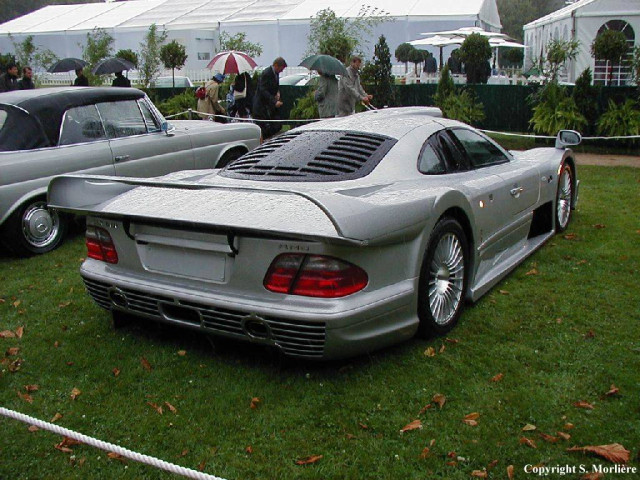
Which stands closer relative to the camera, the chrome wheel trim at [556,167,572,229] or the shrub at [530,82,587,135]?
the chrome wheel trim at [556,167,572,229]

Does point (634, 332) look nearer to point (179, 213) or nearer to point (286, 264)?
point (286, 264)

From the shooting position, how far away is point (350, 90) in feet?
35.1

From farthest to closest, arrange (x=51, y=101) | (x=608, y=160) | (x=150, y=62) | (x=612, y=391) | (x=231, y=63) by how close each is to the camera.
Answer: (x=150, y=62), (x=231, y=63), (x=608, y=160), (x=51, y=101), (x=612, y=391)

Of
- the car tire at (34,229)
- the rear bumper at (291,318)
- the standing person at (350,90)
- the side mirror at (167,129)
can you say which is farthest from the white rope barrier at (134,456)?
the standing person at (350,90)

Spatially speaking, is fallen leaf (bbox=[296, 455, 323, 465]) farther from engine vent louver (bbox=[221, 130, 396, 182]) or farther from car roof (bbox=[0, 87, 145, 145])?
car roof (bbox=[0, 87, 145, 145])

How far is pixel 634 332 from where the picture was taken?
161 inches

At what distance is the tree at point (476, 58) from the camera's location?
17.8 metres

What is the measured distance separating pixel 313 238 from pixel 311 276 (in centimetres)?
28

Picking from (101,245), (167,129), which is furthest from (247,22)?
(101,245)

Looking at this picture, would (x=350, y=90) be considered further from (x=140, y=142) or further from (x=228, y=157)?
(x=140, y=142)

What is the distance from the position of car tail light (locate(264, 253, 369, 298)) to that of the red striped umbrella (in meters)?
11.8

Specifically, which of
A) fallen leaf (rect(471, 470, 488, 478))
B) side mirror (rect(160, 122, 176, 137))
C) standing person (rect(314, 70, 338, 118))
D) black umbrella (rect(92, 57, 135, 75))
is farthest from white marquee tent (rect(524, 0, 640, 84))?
fallen leaf (rect(471, 470, 488, 478))

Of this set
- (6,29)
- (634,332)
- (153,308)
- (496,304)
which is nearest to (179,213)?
(153,308)

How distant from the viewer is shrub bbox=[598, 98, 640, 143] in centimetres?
1228
